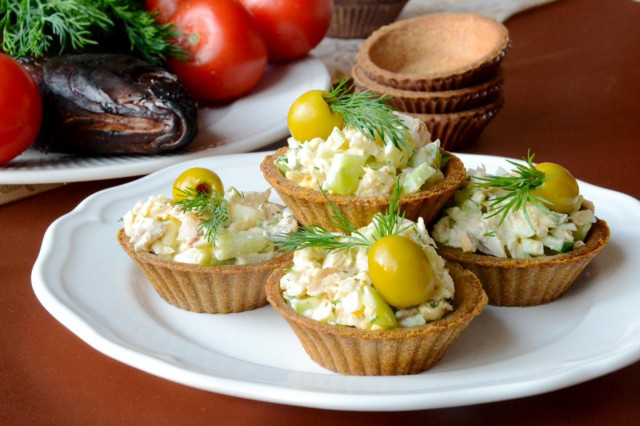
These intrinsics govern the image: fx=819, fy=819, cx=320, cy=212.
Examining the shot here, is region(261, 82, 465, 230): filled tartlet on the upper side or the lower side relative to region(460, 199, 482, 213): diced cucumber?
upper

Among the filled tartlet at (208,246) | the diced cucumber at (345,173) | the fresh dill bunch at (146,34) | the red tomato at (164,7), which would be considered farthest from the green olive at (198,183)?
the red tomato at (164,7)

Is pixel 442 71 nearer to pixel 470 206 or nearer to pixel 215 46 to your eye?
A: pixel 215 46

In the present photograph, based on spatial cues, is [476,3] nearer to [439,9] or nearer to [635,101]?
[439,9]

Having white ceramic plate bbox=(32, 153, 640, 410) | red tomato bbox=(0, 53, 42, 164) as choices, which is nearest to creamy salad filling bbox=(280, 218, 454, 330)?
white ceramic plate bbox=(32, 153, 640, 410)

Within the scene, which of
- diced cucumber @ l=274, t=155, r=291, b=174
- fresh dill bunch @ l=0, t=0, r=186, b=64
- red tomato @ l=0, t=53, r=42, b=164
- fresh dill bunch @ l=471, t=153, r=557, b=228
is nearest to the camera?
fresh dill bunch @ l=471, t=153, r=557, b=228

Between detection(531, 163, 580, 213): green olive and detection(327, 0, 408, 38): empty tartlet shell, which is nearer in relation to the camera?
detection(531, 163, 580, 213): green olive

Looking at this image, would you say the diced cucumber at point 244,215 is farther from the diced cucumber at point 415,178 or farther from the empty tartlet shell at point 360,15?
the empty tartlet shell at point 360,15

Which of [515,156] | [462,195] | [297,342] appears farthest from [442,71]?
[297,342]

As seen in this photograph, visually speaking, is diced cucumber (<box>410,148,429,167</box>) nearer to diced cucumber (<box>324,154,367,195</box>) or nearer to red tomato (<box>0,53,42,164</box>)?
diced cucumber (<box>324,154,367,195</box>)
